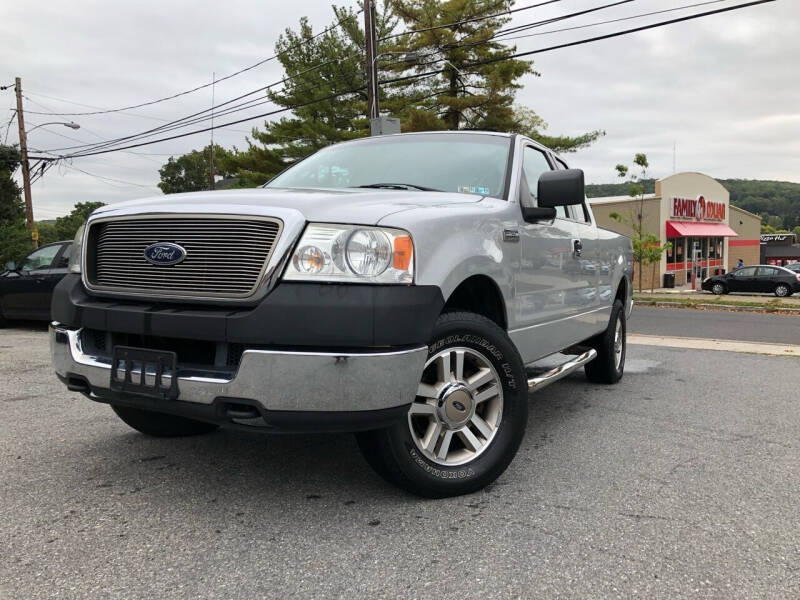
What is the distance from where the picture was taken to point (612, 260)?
19.1 feet

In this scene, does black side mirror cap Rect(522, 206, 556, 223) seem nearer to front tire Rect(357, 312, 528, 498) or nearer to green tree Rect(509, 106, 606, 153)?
front tire Rect(357, 312, 528, 498)

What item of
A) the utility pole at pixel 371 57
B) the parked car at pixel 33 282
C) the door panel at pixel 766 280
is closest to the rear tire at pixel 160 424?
the parked car at pixel 33 282

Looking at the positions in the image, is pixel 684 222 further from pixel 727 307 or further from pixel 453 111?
pixel 727 307

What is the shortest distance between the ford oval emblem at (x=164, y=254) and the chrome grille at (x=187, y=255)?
0.02m

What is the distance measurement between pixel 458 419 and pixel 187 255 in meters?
1.39

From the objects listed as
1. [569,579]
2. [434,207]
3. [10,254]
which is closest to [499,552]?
[569,579]

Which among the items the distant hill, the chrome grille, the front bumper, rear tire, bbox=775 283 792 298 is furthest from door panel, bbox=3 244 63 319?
the distant hill

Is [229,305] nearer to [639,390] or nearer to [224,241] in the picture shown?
[224,241]

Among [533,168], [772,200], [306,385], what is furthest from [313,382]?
[772,200]

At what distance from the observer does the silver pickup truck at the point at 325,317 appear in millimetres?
2588

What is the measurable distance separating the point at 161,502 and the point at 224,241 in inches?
48.1

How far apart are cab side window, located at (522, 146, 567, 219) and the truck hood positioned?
92cm

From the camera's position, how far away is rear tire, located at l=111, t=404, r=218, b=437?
12.7 ft

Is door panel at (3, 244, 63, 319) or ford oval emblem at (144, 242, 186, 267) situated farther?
door panel at (3, 244, 63, 319)
